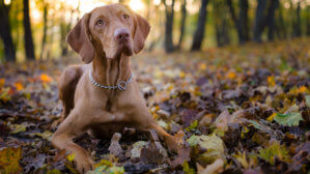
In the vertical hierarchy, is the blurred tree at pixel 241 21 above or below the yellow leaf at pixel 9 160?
above

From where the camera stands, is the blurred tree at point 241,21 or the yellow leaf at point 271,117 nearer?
the yellow leaf at point 271,117

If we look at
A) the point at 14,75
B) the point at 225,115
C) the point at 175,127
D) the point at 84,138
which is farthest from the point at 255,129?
the point at 14,75

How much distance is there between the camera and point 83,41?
10.1 feet

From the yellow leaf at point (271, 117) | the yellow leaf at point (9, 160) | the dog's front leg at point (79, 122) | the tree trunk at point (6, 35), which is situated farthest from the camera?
the tree trunk at point (6, 35)

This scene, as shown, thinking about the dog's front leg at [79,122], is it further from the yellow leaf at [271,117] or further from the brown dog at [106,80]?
the yellow leaf at [271,117]

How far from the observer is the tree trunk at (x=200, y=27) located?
1563cm

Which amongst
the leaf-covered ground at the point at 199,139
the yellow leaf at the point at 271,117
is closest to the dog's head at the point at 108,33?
the leaf-covered ground at the point at 199,139

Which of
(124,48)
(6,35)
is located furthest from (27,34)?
(124,48)

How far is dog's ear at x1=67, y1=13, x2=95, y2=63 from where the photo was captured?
9.84 feet

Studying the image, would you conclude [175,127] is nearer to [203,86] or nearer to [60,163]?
[60,163]

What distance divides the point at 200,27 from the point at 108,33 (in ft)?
47.0

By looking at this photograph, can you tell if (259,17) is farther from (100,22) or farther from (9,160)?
(9,160)

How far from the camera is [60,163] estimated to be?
2232 millimetres

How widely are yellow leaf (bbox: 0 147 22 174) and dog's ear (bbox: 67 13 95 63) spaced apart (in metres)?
1.25
